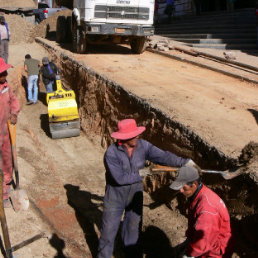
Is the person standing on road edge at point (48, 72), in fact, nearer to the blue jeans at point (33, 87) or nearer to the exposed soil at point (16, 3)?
the blue jeans at point (33, 87)

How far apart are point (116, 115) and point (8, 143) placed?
3778mm

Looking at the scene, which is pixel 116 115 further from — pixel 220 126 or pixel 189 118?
pixel 220 126

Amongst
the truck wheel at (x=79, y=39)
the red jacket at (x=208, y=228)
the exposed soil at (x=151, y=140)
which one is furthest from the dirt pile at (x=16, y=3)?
the red jacket at (x=208, y=228)

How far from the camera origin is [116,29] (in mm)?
11867

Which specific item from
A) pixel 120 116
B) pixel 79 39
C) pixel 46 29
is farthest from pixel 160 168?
pixel 46 29

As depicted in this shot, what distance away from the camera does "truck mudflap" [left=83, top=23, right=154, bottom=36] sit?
11727 millimetres

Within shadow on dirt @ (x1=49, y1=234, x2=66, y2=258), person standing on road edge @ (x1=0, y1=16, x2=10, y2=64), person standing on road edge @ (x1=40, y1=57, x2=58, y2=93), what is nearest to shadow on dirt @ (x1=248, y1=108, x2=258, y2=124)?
shadow on dirt @ (x1=49, y1=234, x2=66, y2=258)

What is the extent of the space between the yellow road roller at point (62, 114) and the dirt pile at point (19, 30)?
9190 millimetres

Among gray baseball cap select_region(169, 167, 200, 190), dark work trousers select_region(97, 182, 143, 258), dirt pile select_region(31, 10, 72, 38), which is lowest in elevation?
dark work trousers select_region(97, 182, 143, 258)

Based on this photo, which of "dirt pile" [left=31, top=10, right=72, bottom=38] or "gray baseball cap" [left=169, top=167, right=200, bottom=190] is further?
"dirt pile" [left=31, top=10, right=72, bottom=38]

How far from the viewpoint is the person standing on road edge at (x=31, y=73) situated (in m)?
12.0

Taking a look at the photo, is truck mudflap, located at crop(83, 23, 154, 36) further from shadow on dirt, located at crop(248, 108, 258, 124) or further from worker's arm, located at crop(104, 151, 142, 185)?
worker's arm, located at crop(104, 151, 142, 185)

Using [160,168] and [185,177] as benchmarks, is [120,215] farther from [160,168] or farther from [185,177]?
[185,177]

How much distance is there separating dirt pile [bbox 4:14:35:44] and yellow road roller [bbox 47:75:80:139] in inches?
362
